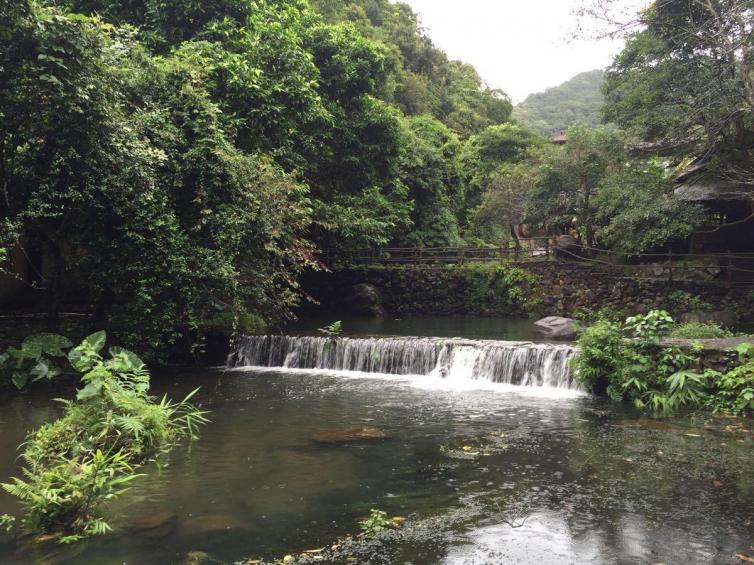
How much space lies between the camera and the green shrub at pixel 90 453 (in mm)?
5887

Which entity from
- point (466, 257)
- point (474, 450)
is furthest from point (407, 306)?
point (474, 450)

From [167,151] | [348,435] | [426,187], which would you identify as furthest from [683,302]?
[167,151]

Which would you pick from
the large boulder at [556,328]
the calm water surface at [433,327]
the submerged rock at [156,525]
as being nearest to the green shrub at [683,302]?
the large boulder at [556,328]

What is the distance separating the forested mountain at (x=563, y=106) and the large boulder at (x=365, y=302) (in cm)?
4515

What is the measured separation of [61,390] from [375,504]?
893 centimetres

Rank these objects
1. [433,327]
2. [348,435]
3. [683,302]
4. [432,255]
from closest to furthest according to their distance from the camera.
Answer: [348,435] → [683,302] → [433,327] → [432,255]

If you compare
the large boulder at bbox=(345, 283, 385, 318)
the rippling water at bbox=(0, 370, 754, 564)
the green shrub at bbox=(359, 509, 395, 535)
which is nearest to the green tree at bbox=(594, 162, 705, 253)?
the rippling water at bbox=(0, 370, 754, 564)

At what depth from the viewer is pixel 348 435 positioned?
31.0ft

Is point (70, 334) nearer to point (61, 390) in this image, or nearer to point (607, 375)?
point (61, 390)

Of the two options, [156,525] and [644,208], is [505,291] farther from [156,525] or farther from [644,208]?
[156,525]

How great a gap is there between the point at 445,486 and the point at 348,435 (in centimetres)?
262

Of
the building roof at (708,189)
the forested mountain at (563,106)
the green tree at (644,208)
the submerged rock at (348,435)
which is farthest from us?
the forested mountain at (563,106)

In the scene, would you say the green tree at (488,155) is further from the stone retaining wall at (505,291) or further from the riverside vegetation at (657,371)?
the riverside vegetation at (657,371)

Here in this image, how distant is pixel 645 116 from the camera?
18.0 metres
